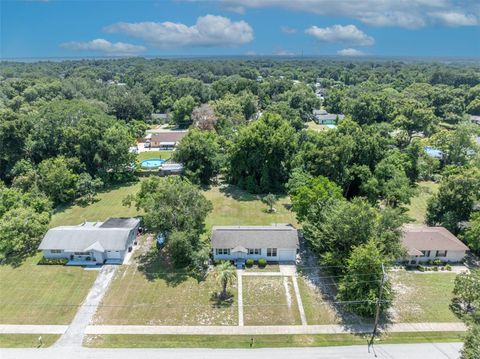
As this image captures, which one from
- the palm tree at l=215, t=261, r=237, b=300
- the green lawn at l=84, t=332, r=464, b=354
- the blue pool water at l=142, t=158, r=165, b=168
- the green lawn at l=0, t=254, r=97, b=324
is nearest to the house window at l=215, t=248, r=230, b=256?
the palm tree at l=215, t=261, r=237, b=300

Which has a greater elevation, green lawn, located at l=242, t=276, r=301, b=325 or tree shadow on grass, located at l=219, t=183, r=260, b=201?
tree shadow on grass, located at l=219, t=183, r=260, b=201

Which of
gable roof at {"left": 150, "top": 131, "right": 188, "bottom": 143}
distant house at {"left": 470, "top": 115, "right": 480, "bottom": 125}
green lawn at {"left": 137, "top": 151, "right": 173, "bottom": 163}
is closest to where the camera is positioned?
green lawn at {"left": 137, "top": 151, "right": 173, "bottom": 163}

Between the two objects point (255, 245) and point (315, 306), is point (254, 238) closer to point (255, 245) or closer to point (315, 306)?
point (255, 245)

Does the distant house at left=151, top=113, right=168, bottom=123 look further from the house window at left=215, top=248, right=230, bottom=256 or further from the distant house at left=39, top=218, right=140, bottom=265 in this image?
the house window at left=215, top=248, right=230, bottom=256

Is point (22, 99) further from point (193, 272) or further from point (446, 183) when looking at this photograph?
point (446, 183)

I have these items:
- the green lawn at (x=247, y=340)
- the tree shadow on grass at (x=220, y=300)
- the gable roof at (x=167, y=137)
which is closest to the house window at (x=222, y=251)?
the tree shadow on grass at (x=220, y=300)

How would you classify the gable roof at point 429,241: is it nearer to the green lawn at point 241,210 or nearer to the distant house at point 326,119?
the green lawn at point 241,210
